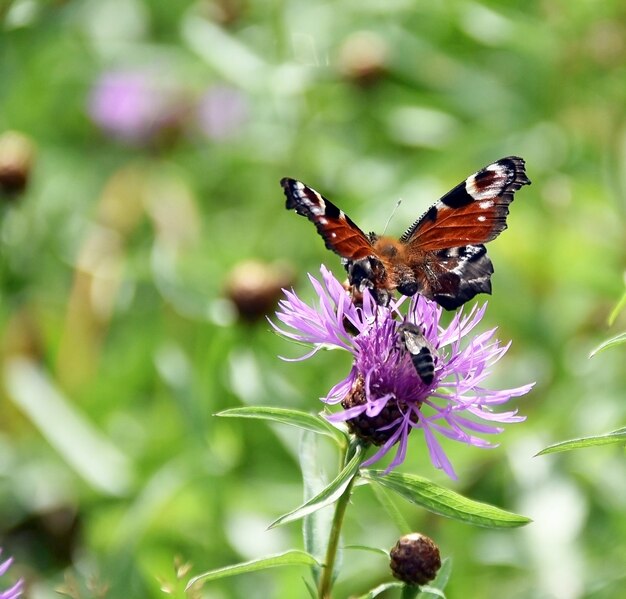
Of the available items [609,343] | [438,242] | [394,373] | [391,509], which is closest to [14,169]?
[438,242]

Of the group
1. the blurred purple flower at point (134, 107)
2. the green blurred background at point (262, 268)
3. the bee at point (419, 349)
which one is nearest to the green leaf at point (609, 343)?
the bee at point (419, 349)

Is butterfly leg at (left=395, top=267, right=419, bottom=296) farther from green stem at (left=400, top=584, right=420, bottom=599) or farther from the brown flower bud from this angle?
green stem at (left=400, top=584, right=420, bottom=599)

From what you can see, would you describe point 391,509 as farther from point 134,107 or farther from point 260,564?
point 134,107

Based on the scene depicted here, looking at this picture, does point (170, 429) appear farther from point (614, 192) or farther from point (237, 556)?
point (614, 192)

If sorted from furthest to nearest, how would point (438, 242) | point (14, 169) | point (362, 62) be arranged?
1. point (362, 62)
2. point (14, 169)
3. point (438, 242)

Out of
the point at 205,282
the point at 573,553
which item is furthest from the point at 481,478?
the point at 205,282

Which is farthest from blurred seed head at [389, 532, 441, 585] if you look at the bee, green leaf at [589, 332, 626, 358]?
green leaf at [589, 332, 626, 358]

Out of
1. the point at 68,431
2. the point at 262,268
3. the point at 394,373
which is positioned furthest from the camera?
the point at 68,431
